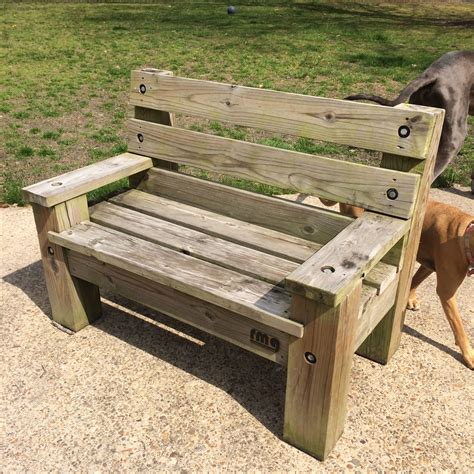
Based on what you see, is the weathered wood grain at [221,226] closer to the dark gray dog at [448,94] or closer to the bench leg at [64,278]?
the bench leg at [64,278]

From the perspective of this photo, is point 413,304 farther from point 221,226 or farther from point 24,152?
point 24,152

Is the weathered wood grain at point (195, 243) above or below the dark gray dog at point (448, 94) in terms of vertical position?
below

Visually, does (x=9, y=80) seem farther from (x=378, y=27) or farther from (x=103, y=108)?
(x=378, y=27)

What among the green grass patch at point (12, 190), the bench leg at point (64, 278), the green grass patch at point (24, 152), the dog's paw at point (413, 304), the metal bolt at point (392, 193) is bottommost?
the dog's paw at point (413, 304)

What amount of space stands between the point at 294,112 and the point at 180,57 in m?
9.05

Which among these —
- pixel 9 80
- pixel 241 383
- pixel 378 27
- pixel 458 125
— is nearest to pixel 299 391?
pixel 241 383

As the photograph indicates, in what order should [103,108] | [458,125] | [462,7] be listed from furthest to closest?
[462,7] → [103,108] → [458,125]

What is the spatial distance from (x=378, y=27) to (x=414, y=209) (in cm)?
1430

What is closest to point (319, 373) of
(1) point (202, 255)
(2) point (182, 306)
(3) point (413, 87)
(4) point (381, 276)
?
(4) point (381, 276)

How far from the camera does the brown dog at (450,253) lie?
2789mm

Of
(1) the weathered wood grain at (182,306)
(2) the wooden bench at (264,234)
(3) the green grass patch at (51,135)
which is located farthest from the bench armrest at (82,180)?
(3) the green grass patch at (51,135)

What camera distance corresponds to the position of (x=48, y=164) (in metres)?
5.81

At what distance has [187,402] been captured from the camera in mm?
2730

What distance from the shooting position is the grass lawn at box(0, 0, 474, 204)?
6.42m
